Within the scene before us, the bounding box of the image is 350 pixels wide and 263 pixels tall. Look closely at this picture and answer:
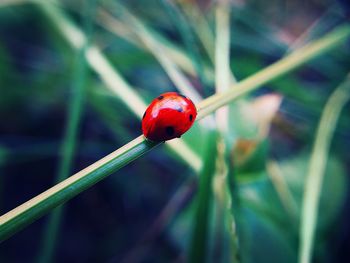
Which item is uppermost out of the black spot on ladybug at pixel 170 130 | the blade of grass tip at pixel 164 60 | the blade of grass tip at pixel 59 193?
the blade of grass tip at pixel 164 60

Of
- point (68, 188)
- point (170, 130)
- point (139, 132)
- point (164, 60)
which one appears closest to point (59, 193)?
point (68, 188)

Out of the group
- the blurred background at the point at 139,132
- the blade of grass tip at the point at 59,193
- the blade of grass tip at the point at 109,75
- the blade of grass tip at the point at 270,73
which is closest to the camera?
the blade of grass tip at the point at 59,193

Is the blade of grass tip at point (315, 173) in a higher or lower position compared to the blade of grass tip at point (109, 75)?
lower

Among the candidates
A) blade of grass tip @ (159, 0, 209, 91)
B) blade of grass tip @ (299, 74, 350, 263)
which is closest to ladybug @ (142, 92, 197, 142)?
blade of grass tip @ (159, 0, 209, 91)

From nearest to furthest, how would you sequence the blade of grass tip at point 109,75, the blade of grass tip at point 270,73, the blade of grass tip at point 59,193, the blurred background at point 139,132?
the blade of grass tip at point 59,193, the blade of grass tip at point 270,73, the blade of grass tip at point 109,75, the blurred background at point 139,132

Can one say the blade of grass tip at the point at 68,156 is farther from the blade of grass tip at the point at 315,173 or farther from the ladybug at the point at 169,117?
the blade of grass tip at the point at 315,173

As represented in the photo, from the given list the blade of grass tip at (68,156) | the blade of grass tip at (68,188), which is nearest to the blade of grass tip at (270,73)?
the blade of grass tip at (68,188)

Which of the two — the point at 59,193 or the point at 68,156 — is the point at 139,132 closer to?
the point at 68,156
